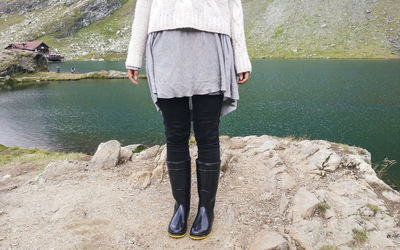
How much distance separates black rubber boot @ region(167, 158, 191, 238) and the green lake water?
13928mm

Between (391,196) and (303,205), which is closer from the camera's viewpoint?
(303,205)

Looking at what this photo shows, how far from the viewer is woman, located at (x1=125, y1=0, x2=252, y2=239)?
290 centimetres

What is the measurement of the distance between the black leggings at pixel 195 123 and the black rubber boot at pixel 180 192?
→ 0.12 metres

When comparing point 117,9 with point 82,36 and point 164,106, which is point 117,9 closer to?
point 82,36

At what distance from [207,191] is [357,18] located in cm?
12921

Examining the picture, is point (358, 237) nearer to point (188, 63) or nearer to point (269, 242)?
Result: point (269, 242)

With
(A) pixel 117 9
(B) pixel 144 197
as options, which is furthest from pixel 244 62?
(A) pixel 117 9

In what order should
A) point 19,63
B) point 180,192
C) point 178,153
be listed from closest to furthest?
point 178,153 → point 180,192 → point 19,63

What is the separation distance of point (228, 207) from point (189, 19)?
281cm

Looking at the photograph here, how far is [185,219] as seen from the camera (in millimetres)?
3521

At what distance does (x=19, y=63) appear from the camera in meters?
62.5

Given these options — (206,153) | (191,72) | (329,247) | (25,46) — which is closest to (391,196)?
(329,247)

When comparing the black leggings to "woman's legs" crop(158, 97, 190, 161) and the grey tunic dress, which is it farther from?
the grey tunic dress

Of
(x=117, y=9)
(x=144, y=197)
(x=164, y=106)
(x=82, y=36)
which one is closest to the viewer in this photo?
(x=164, y=106)
